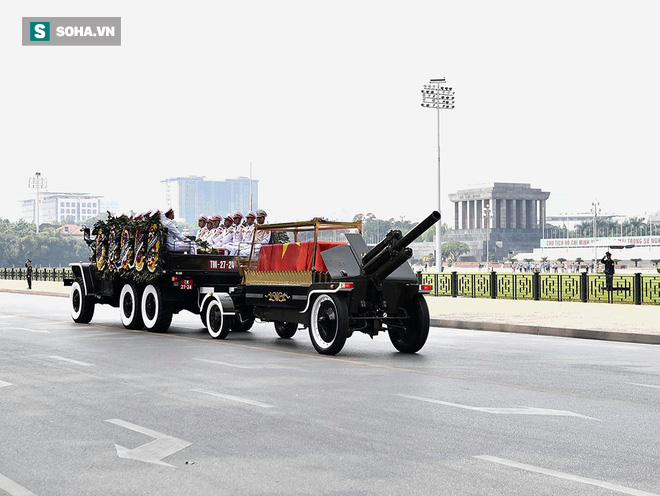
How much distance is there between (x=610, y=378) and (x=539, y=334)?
884 cm

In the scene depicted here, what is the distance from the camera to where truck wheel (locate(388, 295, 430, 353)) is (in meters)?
16.2

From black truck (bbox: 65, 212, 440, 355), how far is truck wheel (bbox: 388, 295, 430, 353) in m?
0.02

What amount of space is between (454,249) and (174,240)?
6141 inches

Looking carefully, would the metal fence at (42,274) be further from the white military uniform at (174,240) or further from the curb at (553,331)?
the white military uniform at (174,240)

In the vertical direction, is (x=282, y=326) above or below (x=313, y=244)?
below

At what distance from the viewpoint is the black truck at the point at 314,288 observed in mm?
15727

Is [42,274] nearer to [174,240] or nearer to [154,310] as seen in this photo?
[154,310]

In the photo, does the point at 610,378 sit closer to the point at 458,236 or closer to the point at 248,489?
the point at 248,489

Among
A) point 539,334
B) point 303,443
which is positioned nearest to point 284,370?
point 303,443

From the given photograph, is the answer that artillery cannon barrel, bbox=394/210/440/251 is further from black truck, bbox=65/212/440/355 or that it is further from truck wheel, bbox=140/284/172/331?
truck wheel, bbox=140/284/172/331

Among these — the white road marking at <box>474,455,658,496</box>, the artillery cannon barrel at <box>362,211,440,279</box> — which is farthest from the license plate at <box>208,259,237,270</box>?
the white road marking at <box>474,455,658,496</box>

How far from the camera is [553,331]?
70.1 ft

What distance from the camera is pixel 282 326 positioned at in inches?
765

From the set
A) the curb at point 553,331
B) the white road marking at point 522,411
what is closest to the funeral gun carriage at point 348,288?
the white road marking at point 522,411
